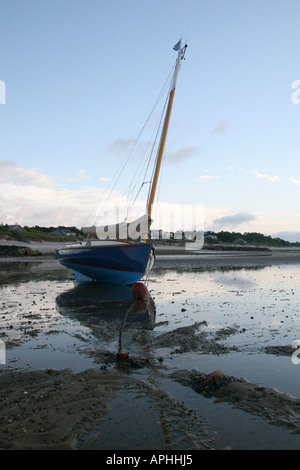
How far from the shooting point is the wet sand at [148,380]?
437 centimetres

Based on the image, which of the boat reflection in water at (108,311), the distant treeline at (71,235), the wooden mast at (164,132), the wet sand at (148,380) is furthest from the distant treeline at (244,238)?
the wet sand at (148,380)

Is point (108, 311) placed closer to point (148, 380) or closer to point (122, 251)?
point (122, 251)

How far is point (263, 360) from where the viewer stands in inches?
285

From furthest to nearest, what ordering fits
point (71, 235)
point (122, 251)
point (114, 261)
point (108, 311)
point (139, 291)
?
point (71, 235) < point (114, 261) < point (122, 251) < point (139, 291) < point (108, 311)

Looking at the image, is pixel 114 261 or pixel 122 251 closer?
pixel 122 251

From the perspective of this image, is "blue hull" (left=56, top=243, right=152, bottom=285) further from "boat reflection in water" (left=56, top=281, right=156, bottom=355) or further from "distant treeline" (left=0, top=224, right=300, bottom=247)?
"distant treeline" (left=0, top=224, right=300, bottom=247)

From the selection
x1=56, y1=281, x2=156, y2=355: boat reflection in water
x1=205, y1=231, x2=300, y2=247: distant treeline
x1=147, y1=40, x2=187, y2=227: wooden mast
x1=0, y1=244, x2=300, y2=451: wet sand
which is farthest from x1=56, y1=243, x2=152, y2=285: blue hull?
x1=205, y1=231, x2=300, y2=247: distant treeline

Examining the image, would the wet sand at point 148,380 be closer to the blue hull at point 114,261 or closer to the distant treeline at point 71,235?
the blue hull at point 114,261

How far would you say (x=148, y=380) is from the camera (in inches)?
240

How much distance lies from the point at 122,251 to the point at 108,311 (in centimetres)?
562

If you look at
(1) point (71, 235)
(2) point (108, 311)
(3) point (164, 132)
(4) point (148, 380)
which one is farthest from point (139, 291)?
(1) point (71, 235)

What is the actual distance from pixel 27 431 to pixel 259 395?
3336mm
